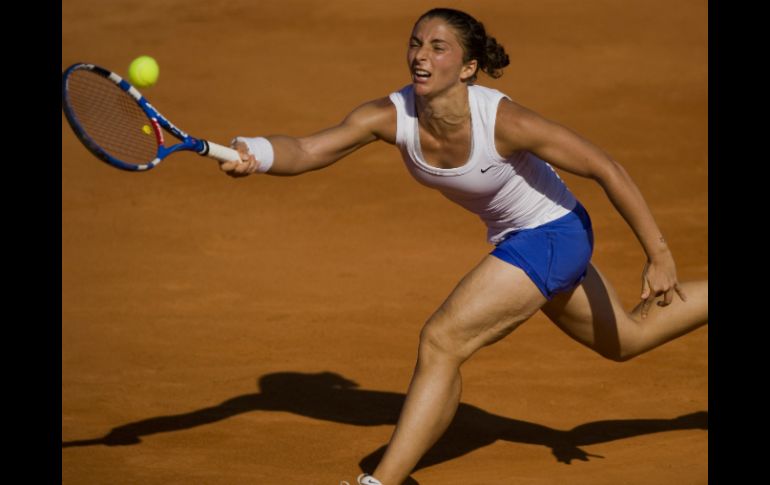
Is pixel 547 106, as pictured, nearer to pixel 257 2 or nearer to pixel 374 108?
pixel 257 2

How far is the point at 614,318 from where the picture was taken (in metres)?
5.30

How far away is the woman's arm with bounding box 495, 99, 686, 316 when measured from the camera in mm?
4668

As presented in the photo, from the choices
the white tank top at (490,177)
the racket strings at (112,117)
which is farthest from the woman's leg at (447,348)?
the racket strings at (112,117)

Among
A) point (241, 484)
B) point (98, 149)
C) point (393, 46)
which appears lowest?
point (241, 484)

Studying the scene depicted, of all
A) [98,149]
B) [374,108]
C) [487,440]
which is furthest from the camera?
[487,440]

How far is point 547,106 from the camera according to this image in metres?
12.3

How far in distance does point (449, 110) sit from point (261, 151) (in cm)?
75

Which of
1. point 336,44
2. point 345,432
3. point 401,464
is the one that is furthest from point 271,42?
point 401,464

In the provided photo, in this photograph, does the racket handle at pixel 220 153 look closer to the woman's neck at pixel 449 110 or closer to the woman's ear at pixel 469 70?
the woman's neck at pixel 449 110

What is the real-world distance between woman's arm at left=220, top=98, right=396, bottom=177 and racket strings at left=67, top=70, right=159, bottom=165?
0.51 metres

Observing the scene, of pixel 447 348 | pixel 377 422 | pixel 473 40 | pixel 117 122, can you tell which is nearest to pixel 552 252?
pixel 447 348

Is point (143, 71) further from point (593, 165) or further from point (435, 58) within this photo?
point (593, 165)

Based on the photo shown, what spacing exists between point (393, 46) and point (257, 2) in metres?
2.43

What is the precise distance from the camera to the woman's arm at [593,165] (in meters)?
4.67
